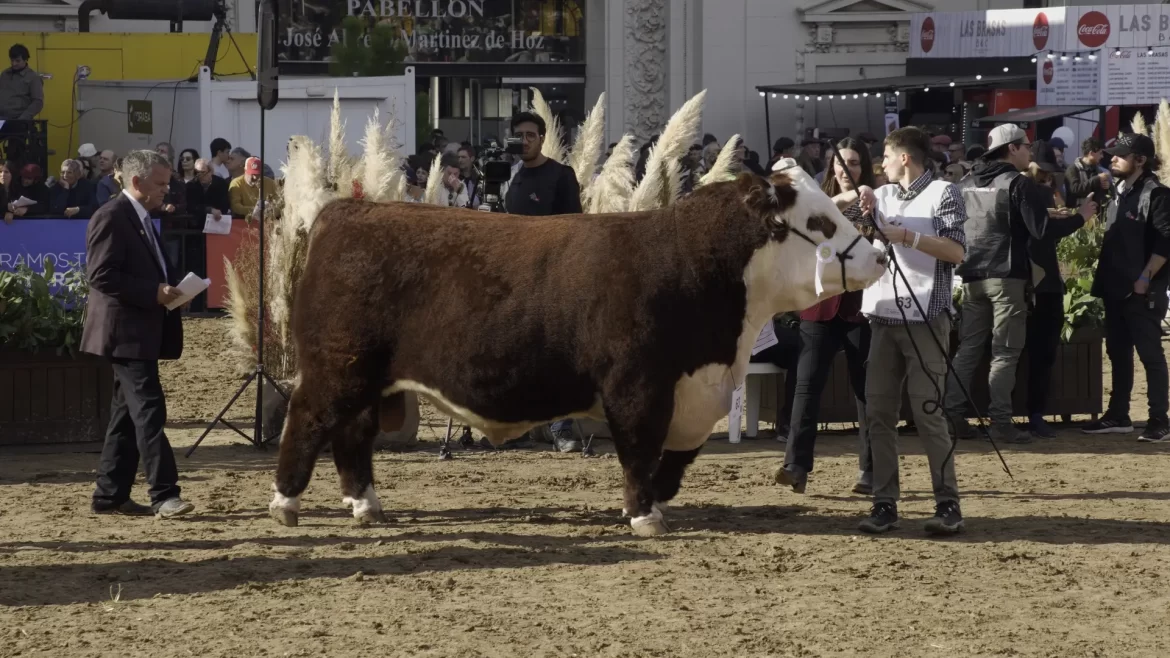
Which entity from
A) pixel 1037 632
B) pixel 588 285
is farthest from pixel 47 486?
pixel 1037 632

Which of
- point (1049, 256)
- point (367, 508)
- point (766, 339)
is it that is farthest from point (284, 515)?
point (1049, 256)

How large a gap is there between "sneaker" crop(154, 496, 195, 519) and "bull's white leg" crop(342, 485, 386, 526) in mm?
936

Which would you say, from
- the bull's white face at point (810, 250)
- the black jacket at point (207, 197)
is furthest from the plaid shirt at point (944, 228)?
the black jacket at point (207, 197)

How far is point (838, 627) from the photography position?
677 cm

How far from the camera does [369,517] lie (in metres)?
8.98

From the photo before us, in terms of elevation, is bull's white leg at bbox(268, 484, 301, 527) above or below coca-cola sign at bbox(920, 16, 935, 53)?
below

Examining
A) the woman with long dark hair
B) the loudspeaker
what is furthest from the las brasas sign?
the woman with long dark hair

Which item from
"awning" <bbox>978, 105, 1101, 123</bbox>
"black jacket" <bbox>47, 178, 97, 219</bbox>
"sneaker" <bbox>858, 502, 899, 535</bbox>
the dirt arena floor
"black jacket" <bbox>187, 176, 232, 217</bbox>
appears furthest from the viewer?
"awning" <bbox>978, 105, 1101, 123</bbox>

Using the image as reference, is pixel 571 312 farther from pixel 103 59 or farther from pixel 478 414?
pixel 103 59

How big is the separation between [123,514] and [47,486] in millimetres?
1179

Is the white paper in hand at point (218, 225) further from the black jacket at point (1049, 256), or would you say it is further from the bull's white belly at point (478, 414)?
the bull's white belly at point (478, 414)

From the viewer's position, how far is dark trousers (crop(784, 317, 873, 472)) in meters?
9.66

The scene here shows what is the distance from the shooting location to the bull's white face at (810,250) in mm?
8242

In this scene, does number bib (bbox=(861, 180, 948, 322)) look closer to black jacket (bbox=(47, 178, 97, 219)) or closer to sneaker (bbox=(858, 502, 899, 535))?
sneaker (bbox=(858, 502, 899, 535))
